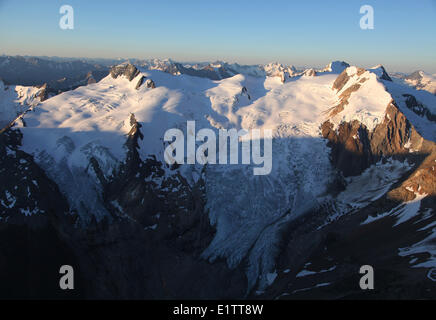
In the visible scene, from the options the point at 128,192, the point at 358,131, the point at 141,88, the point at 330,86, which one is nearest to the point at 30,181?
the point at 128,192

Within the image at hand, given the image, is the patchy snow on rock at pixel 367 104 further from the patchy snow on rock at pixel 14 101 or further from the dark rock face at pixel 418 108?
the patchy snow on rock at pixel 14 101

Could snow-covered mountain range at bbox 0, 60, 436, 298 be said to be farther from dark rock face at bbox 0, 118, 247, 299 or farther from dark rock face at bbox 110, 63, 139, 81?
dark rock face at bbox 110, 63, 139, 81

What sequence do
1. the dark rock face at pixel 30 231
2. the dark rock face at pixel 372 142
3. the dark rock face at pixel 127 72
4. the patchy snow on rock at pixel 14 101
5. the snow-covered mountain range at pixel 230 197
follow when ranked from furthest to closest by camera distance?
the patchy snow on rock at pixel 14 101 → the dark rock face at pixel 127 72 → the dark rock face at pixel 372 142 → the snow-covered mountain range at pixel 230 197 → the dark rock face at pixel 30 231

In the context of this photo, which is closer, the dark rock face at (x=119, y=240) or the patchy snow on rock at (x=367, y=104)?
the dark rock face at (x=119, y=240)

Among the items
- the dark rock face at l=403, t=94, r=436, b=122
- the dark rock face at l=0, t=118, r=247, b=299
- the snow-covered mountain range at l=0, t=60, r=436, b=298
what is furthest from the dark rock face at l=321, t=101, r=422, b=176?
the dark rock face at l=0, t=118, r=247, b=299

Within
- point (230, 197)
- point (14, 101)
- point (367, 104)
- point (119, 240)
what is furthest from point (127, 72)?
point (367, 104)

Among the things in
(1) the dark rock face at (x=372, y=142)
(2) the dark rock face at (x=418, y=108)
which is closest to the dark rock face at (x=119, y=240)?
(1) the dark rock face at (x=372, y=142)

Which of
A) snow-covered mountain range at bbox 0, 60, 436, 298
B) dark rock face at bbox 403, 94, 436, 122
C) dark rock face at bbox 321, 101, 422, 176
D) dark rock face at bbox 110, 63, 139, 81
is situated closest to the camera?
snow-covered mountain range at bbox 0, 60, 436, 298

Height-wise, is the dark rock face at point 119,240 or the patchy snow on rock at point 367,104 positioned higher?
the patchy snow on rock at point 367,104
